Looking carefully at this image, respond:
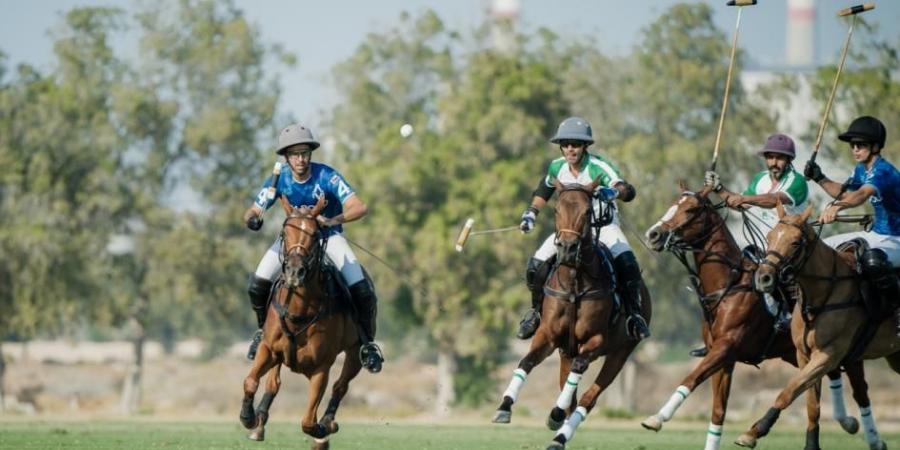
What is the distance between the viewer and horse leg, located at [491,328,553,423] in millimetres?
15328

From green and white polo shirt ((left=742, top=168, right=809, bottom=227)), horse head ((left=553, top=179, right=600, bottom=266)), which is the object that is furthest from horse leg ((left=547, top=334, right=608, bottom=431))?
green and white polo shirt ((left=742, top=168, right=809, bottom=227))

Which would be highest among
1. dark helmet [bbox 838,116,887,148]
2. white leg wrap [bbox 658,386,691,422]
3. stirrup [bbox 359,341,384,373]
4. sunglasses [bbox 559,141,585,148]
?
dark helmet [bbox 838,116,887,148]

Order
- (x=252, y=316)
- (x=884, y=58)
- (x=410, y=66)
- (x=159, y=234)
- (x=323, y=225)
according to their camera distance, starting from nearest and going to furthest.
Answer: (x=323, y=225) → (x=884, y=58) → (x=159, y=234) → (x=410, y=66) → (x=252, y=316)

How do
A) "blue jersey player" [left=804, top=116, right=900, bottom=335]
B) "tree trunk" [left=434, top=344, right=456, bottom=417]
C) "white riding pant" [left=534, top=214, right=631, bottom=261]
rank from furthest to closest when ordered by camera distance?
"tree trunk" [left=434, top=344, right=456, bottom=417] < "white riding pant" [left=534, top=214, right=631, bottom=261] < "blue jersey player" [left=804, top=116, right=900, bottom=335]

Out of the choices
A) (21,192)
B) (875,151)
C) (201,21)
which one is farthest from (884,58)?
(875,151)

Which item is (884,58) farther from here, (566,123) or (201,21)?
(566,123)

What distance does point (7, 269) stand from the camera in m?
45.4

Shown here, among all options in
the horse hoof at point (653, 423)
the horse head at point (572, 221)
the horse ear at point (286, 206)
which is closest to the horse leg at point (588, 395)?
the horse hoof at point (653, 423)

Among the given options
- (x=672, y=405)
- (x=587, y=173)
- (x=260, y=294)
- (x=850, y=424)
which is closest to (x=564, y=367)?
(x=587, y=173)

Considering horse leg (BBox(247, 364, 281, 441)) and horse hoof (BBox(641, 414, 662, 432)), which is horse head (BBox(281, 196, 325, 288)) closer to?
horse leg (BBox(247, 364, 281, 441))

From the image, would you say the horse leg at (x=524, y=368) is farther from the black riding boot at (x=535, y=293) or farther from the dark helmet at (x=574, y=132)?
the dark helmet at (x=574, y=132)

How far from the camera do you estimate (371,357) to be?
16.6m

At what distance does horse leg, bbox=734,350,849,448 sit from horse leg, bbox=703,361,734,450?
0.47 metres

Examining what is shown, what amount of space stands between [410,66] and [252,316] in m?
13.2
